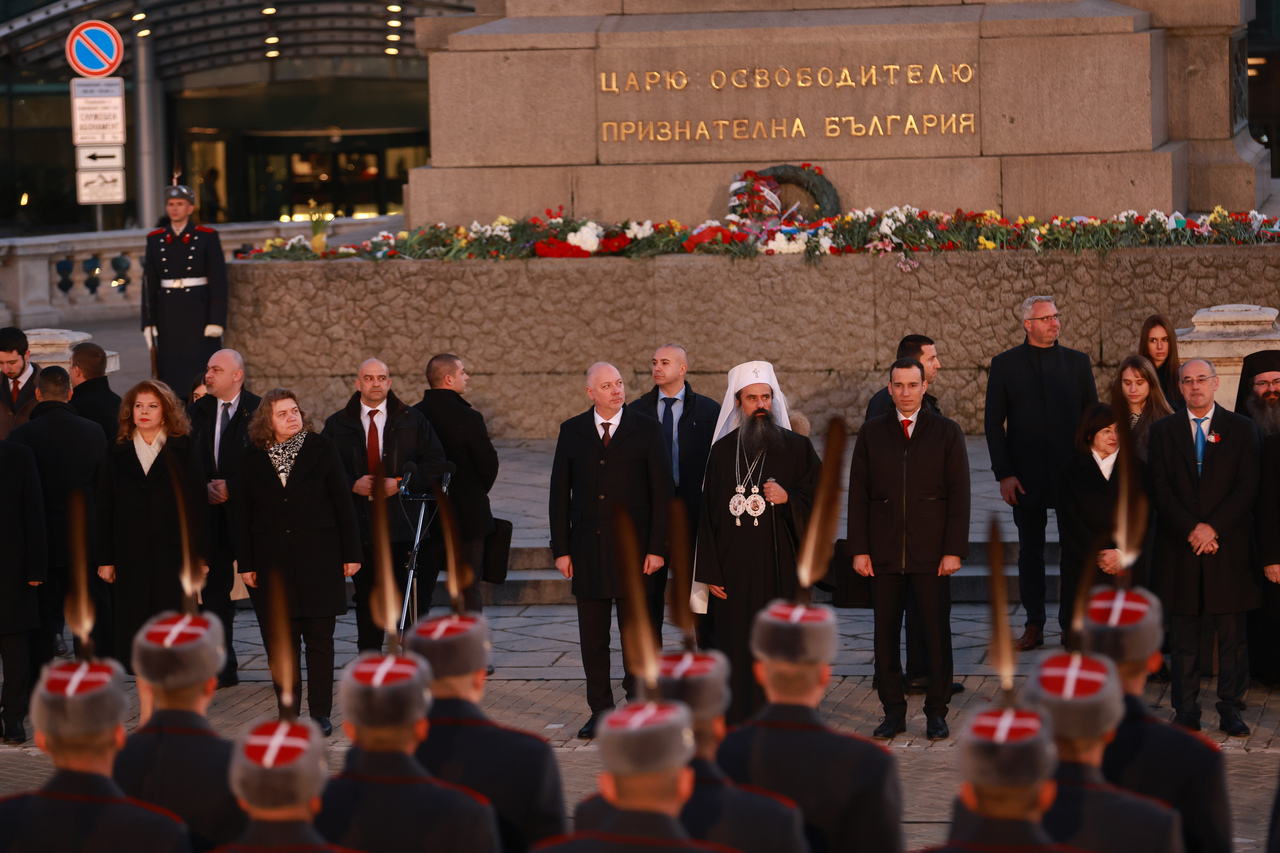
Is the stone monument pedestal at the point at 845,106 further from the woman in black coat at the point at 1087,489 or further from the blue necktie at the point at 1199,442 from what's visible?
the blue necktie at the point at 1199,442

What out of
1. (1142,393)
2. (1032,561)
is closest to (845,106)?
(1032,561)

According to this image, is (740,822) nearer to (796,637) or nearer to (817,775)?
(817,775)

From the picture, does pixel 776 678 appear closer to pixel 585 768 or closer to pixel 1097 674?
pixel 1097 674

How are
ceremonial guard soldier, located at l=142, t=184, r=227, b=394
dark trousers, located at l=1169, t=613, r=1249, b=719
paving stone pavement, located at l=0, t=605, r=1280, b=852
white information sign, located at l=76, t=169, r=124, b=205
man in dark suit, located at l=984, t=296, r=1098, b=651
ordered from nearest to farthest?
1. paving stone pavement, located at l=0, t=605, r=1280, b=852
2. dark trousers, located at l=1169, t=613, r=1249, b=719
3. man in dark suit, located at l=984, t=296, r=1098, b=651
4. ceremonial guard soldier, located at l=142, t=184, r=227, b=394
5. white information sign, located at l=76, t=169, r=124, b=205

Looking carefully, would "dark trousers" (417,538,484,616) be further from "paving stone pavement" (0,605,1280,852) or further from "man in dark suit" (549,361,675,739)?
"man in dark suit" (549,361,675,739)

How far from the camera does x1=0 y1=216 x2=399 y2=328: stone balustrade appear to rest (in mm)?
22312

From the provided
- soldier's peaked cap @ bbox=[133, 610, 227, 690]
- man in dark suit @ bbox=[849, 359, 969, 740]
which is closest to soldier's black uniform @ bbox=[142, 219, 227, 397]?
man in dark suit @ bbox=[849, 359, 969, 740]

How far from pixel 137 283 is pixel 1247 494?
1921 centimetres

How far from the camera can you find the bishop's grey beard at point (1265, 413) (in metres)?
8.71

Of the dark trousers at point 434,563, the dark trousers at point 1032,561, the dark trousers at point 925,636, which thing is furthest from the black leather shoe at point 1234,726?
the dark trousers at point 434,563

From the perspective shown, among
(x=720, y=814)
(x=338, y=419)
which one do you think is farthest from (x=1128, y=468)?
(x=338, y=419)

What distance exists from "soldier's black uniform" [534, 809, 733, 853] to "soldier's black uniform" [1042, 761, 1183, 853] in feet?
2.94

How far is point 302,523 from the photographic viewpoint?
8.72m

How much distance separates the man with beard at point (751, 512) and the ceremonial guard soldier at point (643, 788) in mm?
4610
